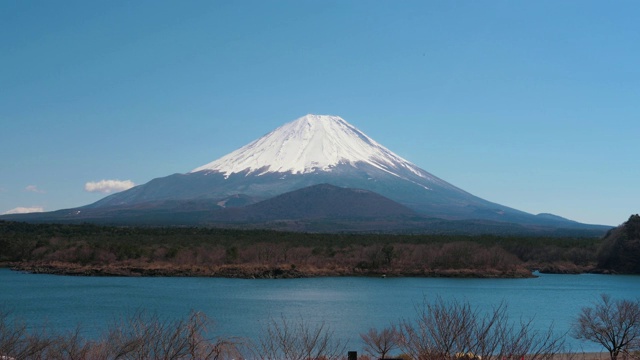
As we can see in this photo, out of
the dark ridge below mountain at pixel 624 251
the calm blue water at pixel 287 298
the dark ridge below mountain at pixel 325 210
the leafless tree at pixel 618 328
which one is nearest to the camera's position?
the leafless tree at pixel 618 328

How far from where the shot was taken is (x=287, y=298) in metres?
44.8

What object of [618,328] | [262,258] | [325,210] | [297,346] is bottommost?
[297,346]

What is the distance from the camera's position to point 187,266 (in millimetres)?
63875

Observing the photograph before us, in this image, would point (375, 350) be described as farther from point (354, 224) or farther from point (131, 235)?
point (354, 224)

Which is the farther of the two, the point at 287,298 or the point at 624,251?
the point at 624,251

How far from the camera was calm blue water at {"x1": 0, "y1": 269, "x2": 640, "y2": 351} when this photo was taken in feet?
109

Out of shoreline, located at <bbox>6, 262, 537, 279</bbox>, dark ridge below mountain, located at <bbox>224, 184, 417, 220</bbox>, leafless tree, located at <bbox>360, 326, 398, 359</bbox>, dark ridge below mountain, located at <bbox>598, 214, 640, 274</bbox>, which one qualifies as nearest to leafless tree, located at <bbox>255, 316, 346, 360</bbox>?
leafless tree, located at <bbox>360, 326, 398, 359</bbox>

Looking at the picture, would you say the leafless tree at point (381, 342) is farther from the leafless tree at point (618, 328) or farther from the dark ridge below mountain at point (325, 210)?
the dark ridge below mountain at point (325, 210)

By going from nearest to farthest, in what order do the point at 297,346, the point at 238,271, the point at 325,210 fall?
1. the point at 297,346
2. the point at 238,271
3. the point at 325,210

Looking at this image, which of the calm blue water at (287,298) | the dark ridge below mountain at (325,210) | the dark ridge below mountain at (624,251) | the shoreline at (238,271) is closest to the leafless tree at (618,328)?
the calm blue water at (287,298)

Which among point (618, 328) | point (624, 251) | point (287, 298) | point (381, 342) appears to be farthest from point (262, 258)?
point (618, 328)

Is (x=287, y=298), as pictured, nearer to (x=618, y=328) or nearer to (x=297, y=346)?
(x=297, y=346)

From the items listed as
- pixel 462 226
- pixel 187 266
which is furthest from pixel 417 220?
pixel 187 266

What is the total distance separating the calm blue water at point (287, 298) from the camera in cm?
3309
